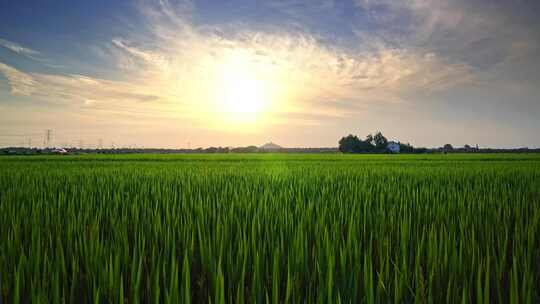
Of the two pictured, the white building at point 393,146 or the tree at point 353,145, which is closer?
the tree at point 353,145

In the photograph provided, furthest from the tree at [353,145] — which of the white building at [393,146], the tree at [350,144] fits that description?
the white building at [393,146]

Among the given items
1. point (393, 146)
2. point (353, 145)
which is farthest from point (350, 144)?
point (393, 146)

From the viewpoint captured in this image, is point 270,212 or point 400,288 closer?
point 400,288

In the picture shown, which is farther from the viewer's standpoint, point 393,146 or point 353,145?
point 393,146

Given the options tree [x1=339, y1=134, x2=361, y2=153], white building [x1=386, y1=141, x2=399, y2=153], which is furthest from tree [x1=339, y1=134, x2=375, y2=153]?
white building [x1=386, y1=141, x2=399, y2=153]

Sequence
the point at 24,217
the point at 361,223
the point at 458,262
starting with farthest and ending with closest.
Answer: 1. the point at 24,217
2. the point at 361,223
3. the point at 458,262

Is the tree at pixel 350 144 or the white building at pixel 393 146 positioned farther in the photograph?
the white building at pixel 393 146

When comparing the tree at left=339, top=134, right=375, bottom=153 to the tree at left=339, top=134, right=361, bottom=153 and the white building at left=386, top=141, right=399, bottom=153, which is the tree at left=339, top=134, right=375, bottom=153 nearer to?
the tree at left=339, top=134, right=361, bottom=153

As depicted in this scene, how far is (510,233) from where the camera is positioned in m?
1.84

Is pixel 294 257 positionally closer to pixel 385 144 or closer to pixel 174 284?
pixel 174 284

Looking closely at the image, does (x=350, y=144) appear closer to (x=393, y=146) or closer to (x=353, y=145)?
(x=353, y=145)

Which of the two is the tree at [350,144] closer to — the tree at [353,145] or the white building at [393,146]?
the tree at [353,145]

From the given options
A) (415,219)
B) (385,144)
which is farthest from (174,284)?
(385,144)

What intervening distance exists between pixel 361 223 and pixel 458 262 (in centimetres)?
80
